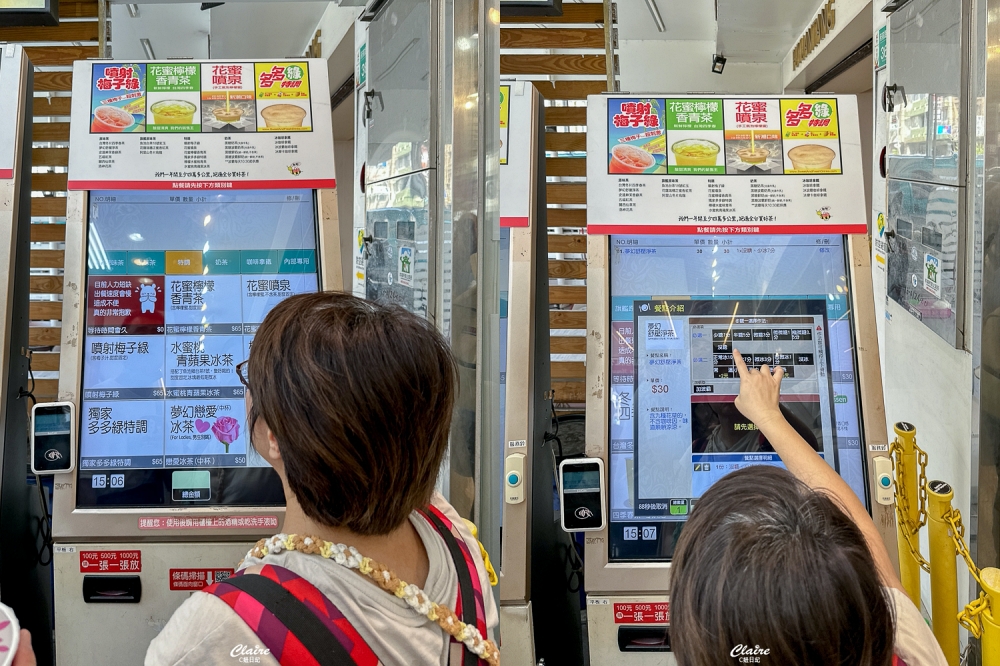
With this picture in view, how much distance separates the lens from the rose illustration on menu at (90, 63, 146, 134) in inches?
93.0

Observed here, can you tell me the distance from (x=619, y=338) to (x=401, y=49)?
104 cm

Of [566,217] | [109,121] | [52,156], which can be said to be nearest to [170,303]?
[109,121]

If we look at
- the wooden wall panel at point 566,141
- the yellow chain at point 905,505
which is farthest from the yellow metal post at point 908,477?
the wooden wall panel at point 566,141

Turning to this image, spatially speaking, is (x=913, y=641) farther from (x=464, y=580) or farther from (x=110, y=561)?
(x=110, y=561)

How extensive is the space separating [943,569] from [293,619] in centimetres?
192

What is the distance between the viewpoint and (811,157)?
2.18 m

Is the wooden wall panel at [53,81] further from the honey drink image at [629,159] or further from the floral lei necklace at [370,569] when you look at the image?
the floral lei necklace at [370,569]

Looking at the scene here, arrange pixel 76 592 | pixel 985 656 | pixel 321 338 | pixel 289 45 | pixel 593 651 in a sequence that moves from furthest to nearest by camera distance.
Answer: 1. pixel 289 45
2. pixel 76 592
3. pixel 593 651
4. pixel 985 656
5. pixel 321 338

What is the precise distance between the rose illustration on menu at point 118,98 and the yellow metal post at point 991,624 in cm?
244

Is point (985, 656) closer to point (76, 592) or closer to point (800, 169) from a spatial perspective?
point (800, 169)

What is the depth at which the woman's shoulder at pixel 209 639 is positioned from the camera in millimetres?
Answer: 841

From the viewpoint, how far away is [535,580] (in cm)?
278

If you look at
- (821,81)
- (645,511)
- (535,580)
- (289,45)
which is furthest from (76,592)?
(821,81)

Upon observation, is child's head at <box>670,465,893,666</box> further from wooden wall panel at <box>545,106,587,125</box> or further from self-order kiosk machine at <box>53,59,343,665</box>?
wooden wall panel at <box>545,106,587,125</box>
